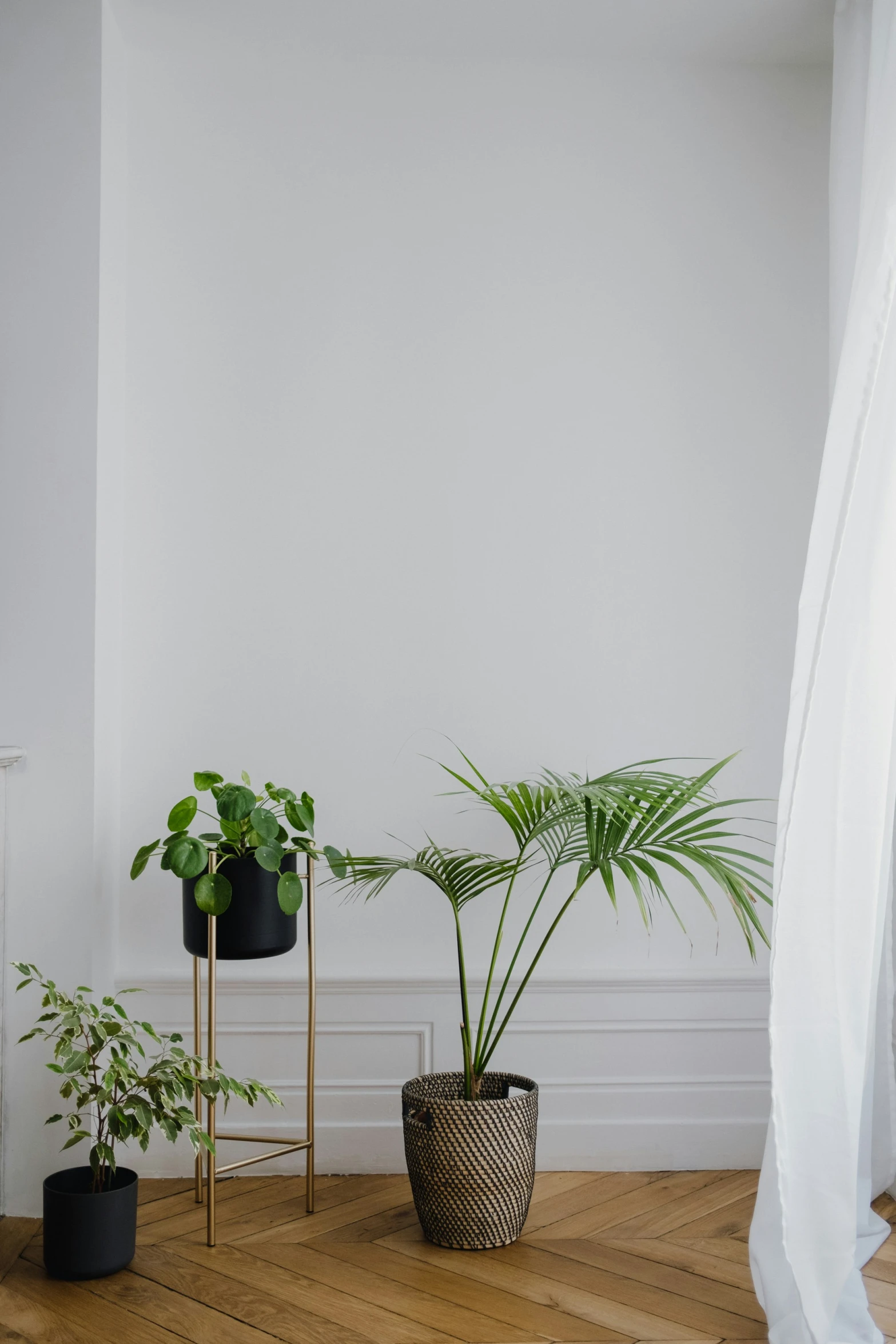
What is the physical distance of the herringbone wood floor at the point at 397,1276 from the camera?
5.91 ft

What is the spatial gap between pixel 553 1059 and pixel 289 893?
843mm

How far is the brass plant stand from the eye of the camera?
209cm

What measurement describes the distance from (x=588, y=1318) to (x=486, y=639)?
1391 mm

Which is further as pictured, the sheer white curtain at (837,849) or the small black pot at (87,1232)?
the small black pot at (87,1232)

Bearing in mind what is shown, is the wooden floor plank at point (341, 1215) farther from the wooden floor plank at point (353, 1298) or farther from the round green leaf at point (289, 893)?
the round green leaf at point (289, 893)

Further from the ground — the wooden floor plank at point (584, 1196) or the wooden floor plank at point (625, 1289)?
the wooden floor plank at point (584, 1196)

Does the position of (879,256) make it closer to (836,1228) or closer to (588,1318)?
(836,1228)

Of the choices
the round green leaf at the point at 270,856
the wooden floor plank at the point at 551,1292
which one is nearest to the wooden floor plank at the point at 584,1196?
the wooden floor plank at the point at 551,1292

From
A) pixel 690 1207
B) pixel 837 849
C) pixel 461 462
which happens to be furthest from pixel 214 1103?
pixel 461 462

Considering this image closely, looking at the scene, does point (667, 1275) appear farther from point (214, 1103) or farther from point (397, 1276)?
point (214, 1103)

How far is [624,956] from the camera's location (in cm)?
257

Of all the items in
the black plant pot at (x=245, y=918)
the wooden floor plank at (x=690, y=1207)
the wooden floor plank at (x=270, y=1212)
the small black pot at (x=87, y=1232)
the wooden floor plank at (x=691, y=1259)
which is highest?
the black plant pot at (x=245, y=918)

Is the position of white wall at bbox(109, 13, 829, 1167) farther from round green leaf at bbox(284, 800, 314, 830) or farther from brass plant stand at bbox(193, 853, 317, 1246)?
round green leaf at bbox(284, 800, 314, 830)

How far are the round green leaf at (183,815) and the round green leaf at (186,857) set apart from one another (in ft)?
0.12
